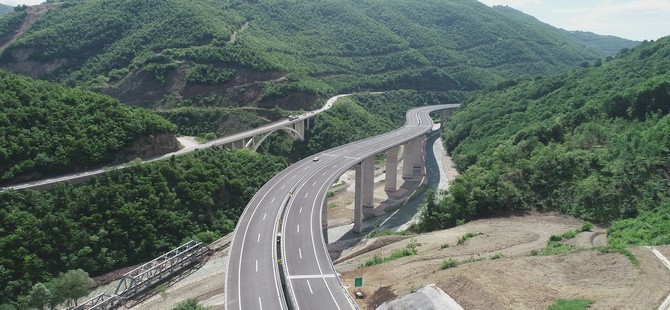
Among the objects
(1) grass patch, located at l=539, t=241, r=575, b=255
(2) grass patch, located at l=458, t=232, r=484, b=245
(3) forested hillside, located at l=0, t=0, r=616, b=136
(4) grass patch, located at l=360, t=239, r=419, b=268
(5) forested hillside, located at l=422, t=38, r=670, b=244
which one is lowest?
(4) grass patch, located at l=360, t=239, r=419, b=268

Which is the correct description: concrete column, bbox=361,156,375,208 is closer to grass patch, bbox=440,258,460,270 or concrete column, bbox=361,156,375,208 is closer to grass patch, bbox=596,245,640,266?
grass patch, bbox=440,258,460,270

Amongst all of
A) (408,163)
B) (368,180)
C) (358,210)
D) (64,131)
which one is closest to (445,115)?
(408,163)

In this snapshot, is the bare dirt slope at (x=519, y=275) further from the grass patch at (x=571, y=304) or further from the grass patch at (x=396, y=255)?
the grass patch at (x=396, y=255)

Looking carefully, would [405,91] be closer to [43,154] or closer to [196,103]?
[196,103]

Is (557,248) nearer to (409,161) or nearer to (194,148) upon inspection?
(194,148)

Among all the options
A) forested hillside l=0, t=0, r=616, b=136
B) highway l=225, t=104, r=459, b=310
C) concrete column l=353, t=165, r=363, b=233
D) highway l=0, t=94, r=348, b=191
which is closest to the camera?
highway l=225, t=104, r=459, b=310

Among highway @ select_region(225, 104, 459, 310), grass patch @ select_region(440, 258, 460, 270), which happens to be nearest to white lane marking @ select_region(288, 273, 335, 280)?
highway @ select_region(225, 104, 459, 310)
